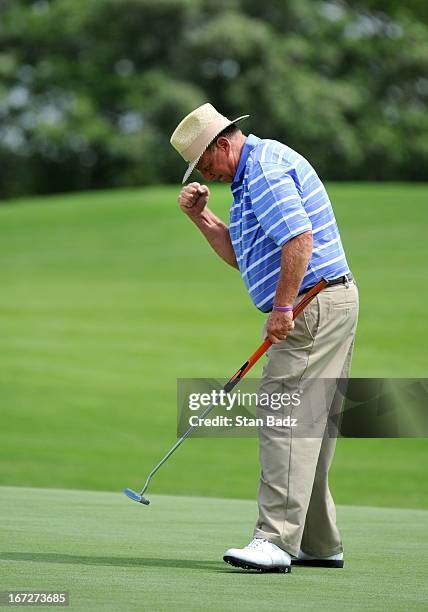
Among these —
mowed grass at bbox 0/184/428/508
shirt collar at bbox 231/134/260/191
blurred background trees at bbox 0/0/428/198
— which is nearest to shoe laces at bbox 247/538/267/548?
shirt collar at bbox 231/134/260/191

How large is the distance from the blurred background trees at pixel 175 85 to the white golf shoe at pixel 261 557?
114ft

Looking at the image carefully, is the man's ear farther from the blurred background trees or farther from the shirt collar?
the blurred background trees

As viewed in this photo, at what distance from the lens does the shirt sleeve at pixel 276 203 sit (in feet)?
14.6

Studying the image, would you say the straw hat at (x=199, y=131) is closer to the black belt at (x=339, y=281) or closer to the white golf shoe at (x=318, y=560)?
the black belt at (x=339, y=281)

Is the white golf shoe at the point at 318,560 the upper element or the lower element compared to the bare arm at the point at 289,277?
lower

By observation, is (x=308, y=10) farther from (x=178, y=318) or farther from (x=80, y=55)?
(x=178, y=318)

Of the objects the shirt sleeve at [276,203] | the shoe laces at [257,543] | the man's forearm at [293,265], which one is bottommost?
the shoe laces at [257,543]

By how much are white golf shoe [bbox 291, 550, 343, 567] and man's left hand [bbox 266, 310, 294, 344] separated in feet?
2.79

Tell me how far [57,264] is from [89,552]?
17998mm

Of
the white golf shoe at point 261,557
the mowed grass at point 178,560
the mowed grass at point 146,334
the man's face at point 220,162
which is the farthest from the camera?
the mowed grass at point 146,334

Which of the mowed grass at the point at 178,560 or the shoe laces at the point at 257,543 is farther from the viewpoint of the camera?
the shoe laces at the point at 257,543

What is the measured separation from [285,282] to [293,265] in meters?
0.07

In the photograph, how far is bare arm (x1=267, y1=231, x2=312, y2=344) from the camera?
444 centimetres

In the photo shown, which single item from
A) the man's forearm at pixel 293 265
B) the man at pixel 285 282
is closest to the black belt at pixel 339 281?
the man at pixel 285 282
